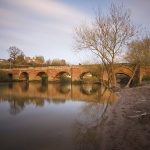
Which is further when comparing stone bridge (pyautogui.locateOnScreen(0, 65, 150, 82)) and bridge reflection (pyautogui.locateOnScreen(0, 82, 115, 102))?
stone bridge (pyautogui.locateOnScreen(0, 65, 150, 82))

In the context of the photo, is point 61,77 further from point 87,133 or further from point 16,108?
point 87,133

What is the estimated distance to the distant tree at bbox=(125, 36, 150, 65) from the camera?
3398cm

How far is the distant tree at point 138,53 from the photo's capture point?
34.0 meters

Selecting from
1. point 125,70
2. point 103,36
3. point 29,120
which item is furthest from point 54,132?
point 125,70

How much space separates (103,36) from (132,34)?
328cm

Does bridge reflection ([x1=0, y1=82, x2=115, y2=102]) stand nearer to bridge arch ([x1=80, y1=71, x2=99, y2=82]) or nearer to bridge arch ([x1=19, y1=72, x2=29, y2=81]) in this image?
bridge arch ([x1=80, y1=71, x2=99, y2=82])

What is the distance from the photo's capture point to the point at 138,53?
35.7m

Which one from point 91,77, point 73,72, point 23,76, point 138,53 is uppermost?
point 138,53

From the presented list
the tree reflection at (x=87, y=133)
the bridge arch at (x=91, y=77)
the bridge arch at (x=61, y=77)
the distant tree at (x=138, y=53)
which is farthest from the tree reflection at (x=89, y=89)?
the bridge arch at (x=61, y=77)

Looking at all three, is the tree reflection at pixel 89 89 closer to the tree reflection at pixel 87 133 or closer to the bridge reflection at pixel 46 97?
the bridge reflection at pixel 46 97

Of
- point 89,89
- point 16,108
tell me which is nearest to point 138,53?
point 89,89

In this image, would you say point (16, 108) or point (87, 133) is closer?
point (87, 133)

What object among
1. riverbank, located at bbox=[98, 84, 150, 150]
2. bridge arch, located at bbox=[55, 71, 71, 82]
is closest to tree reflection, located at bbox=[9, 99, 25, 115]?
riverbank, located at bbox=[98, 84, 150, 150]

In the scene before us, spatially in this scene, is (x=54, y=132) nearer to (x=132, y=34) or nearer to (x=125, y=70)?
(x=132, y=34)
